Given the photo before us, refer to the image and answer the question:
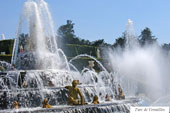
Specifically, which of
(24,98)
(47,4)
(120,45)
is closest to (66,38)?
(120,45)

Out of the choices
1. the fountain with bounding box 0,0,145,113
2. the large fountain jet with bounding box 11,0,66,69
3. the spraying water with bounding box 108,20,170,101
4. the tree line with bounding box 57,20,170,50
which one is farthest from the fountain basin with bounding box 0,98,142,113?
the tree line with bounding box 57,20,170,50

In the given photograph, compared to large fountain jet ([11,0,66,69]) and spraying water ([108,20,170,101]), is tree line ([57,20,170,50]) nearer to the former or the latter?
spraying water ([108,20,170,101])

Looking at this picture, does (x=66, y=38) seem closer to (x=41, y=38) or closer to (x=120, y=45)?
(x=120, y=45)

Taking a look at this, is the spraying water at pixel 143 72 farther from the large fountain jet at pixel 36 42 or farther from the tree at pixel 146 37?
the tree at pixel 146 37

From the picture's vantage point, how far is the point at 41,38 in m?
19.5

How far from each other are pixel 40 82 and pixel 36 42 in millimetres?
4598

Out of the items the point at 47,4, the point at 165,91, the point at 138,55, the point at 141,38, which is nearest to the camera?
the point at 47,4

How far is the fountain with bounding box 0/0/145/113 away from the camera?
39.4ft

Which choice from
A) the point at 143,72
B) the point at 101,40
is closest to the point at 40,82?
the point at 143,72

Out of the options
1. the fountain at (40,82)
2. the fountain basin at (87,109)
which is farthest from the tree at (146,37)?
the fountain basin at (87,109)

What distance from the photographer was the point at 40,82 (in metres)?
15.3

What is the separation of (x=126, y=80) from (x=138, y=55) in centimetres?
295

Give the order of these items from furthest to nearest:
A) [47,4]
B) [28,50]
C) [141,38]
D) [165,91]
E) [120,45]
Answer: [141,38] < [120,45] < [165,91] < [47,4] < [28,50]

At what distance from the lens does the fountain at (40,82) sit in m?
12.0
